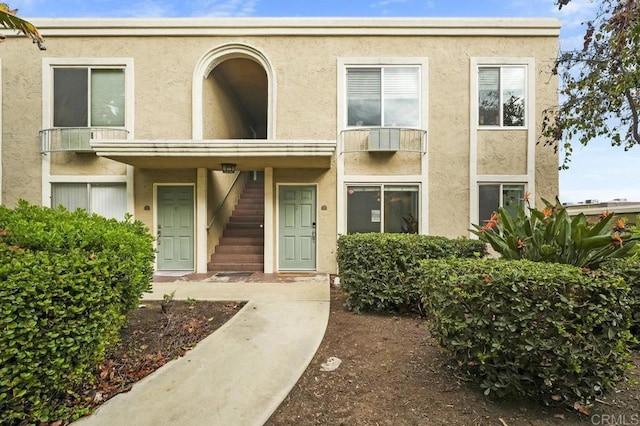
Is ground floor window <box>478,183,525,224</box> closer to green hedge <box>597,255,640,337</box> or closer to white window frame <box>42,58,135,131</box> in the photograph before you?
green hedge <box>597,255,640,337</box>

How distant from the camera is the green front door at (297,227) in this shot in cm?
854

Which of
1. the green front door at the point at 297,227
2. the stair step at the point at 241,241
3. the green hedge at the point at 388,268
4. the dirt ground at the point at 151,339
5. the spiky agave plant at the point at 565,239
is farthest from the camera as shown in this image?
the stair step at the point at 241,241

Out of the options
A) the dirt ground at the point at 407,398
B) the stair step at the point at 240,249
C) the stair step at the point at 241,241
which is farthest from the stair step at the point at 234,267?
the dirt ground at the point at 407,398

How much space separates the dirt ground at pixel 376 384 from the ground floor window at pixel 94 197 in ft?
16.8

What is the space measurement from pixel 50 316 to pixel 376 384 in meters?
2.78

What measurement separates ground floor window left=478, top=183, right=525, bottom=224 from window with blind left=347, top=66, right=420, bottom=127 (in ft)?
8.34

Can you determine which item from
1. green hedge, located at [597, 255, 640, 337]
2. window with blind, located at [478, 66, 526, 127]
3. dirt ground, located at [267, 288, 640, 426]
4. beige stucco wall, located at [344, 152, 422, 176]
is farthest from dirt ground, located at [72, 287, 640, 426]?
window with blind, located at [478, 66, 526, 127]

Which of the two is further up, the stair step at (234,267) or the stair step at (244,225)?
the stair step at (244,225)

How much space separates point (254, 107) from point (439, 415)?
515 inches

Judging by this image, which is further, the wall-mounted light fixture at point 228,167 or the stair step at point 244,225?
the stair step at point 244,225

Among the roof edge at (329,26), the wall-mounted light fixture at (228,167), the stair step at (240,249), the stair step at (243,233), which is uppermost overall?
the roof edge at (329,26)

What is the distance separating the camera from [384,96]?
8.47m

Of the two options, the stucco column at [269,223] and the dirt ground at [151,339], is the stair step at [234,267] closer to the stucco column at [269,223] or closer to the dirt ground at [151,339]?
the stucco column at [269,223]

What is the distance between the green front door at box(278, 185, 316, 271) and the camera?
8.54 m
